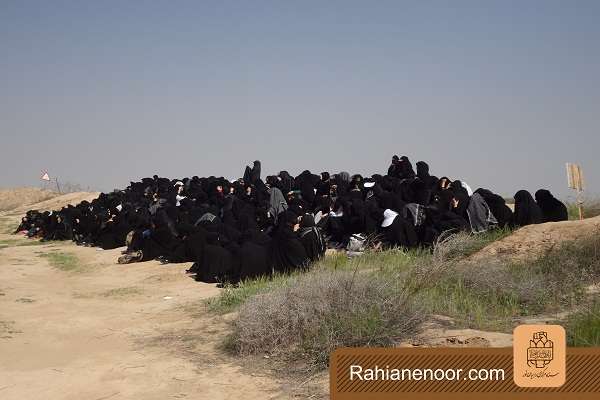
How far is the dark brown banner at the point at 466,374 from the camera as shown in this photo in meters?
4.04

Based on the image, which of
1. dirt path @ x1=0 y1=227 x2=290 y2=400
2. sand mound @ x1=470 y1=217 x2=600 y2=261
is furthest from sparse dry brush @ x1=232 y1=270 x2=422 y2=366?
sand mound @ x1=470 y1=217 x2=600 y2=261

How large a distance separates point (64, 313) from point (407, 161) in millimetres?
11159

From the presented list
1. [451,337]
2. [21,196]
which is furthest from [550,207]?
[21,196]

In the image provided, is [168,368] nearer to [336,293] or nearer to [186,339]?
[186,339]

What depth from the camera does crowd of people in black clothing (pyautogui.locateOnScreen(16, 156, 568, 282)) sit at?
35.8 feet

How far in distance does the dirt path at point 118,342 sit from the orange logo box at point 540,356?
1.85 m

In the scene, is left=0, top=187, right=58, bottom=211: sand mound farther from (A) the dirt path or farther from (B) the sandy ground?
(A) the dirt path

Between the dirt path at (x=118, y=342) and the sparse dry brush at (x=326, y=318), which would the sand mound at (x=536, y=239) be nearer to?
the sparse dry brush at (x=326, y=318)

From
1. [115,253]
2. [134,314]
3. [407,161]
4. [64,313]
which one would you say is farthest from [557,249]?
[115,253]

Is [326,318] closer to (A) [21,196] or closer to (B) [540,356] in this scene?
(B) [540,356]

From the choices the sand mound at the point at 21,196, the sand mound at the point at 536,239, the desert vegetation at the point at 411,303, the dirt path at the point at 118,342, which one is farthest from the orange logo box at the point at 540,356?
the sand mound at the point at 21,196

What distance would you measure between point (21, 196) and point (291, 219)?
94.8ft

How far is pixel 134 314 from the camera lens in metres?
8.70

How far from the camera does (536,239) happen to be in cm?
898
